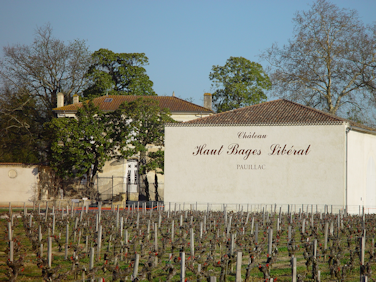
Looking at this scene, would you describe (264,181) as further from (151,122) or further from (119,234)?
(119,234)

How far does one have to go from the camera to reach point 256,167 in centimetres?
2770

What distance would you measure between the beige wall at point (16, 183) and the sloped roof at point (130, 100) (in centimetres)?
746

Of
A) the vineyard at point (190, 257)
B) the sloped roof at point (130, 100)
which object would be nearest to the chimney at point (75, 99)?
the sloped roof at point (130, 100)

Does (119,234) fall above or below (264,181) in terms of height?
below

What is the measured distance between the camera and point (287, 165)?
1073 inches

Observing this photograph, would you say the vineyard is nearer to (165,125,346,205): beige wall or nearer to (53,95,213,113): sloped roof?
(165,125,346,205): beige wall

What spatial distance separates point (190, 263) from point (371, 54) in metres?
30.0

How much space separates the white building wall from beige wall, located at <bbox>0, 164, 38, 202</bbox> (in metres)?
22.5

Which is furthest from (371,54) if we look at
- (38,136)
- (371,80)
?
(38,136)

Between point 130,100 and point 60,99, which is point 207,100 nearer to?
point 130,100

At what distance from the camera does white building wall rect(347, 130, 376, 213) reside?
27.0m

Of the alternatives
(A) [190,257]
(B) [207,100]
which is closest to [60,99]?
(B) [207,100]

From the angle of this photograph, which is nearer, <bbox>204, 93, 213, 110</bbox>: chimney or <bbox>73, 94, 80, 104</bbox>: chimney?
<bbox>204, 93, 213, 110</bbox>: chimney

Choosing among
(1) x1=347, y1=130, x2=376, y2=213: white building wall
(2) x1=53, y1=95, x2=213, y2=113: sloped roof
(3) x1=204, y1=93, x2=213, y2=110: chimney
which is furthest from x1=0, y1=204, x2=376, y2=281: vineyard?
(3) x1=204, y1=93, x2=213, y2=110: chimney
